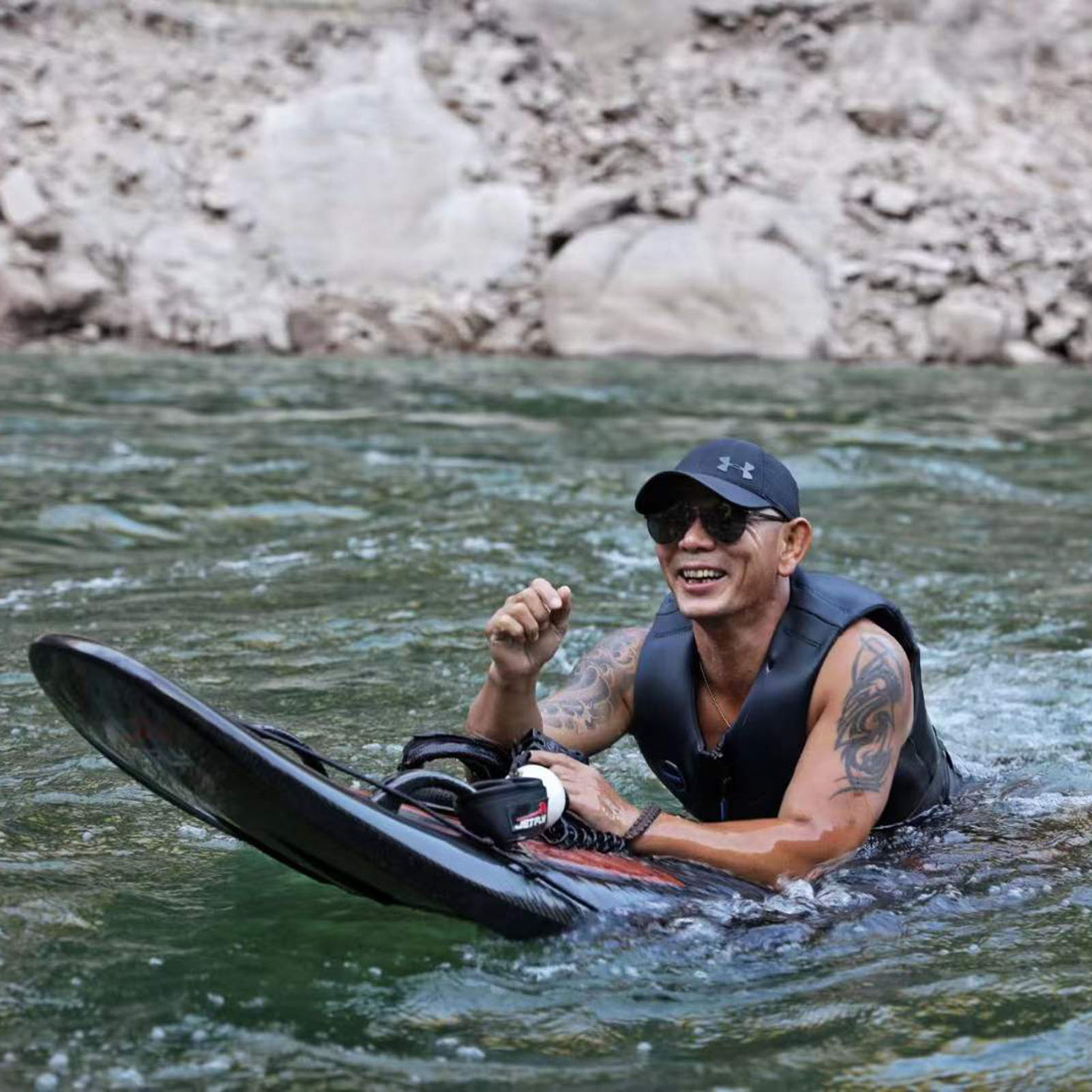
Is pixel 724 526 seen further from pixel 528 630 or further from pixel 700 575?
pixel 528 630

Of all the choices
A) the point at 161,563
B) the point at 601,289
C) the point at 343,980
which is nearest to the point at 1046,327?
the point at 601,289

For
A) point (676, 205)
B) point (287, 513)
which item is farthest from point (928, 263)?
point (287, 513)

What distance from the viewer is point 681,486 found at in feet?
12.9

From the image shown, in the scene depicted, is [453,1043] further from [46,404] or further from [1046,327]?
[1046,327]

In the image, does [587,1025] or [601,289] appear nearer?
[587,1025]

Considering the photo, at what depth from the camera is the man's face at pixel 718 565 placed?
397cm

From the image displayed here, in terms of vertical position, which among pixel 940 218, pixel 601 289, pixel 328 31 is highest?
pixel 328 31

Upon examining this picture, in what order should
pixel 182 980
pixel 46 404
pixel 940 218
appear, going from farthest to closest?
pixel 940 218 < pixel 46 404 < pixel 182 980

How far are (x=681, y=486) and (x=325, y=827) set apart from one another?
117 cm

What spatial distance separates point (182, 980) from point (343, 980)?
322mm

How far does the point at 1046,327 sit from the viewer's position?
20.2 meters

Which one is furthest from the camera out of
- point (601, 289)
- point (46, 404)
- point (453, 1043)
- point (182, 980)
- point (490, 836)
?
point (601, 289)

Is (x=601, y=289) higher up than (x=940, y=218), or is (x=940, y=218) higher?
(x=940, y=218)

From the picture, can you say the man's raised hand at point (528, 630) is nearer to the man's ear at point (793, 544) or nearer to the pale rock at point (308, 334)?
the man's ear at point (793, 544)
